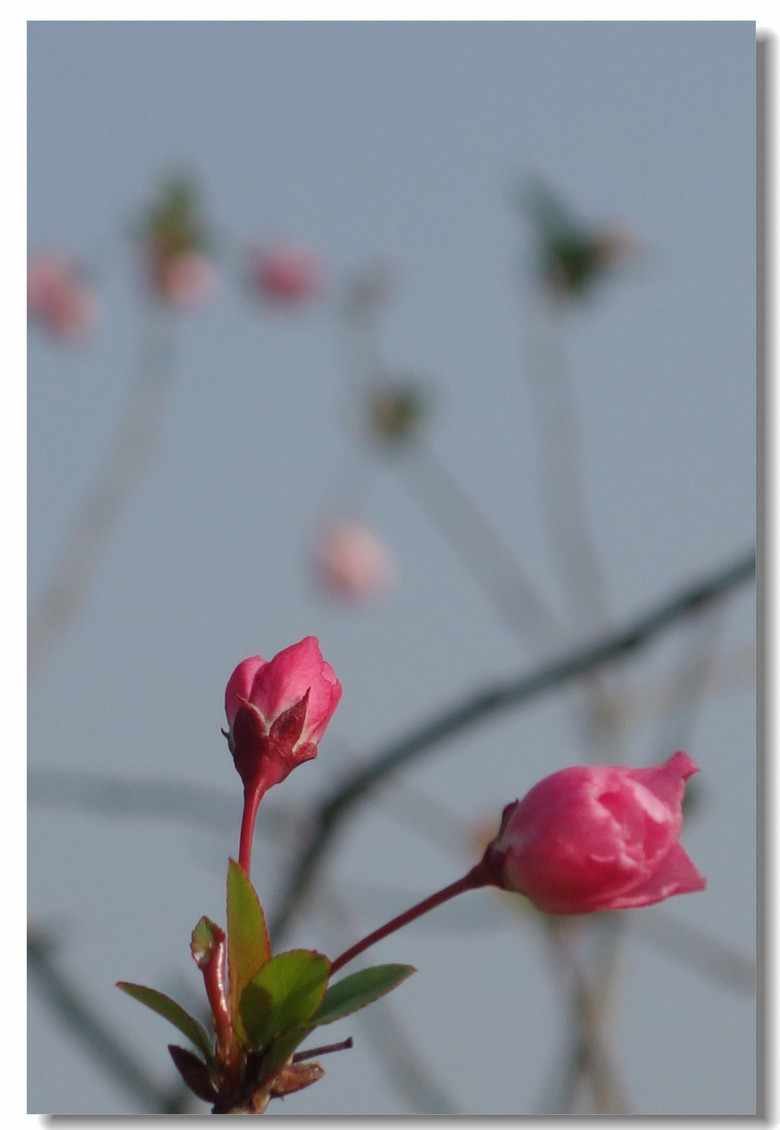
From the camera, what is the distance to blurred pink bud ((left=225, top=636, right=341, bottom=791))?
0.54 meters

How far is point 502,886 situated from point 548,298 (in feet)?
5.13

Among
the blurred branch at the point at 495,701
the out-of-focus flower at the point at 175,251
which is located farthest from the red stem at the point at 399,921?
the out-of-focus flower at the point at 175,251

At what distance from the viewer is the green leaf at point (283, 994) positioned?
0.48 m

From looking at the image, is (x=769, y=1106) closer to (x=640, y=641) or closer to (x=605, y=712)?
(x=605, y=712)

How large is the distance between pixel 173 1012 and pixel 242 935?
34 mm

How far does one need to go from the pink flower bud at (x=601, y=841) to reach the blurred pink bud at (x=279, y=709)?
86 millimetres

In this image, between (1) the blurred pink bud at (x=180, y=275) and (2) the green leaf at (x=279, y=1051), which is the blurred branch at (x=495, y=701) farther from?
(1) the blurred pink bud at (x=180, y=275)

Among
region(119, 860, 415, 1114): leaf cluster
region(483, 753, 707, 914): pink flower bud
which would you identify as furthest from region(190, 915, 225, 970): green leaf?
region(483, 753, 707, 914): pink flower bud

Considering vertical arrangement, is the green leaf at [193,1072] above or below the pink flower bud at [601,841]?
below

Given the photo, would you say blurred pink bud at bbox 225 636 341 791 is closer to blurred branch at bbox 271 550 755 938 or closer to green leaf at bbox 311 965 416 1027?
green leaf at bbox 311 965 416 1027

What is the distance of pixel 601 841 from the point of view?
0.49 metres

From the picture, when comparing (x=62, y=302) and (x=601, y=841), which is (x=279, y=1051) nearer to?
(x=601, y=841)

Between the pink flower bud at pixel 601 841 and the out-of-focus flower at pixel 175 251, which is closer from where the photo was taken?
the pink flower bud at pixel 601 841
